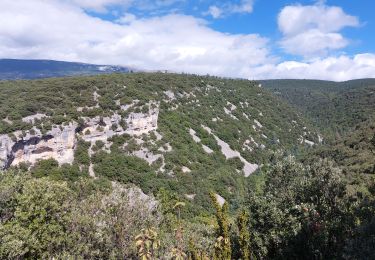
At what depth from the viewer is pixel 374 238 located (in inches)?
651

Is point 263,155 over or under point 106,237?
under

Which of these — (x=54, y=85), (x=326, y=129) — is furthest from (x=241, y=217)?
(x=326, y=129)

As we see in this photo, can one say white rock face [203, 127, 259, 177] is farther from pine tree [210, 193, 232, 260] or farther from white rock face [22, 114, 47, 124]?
pine tree [210, 193, 232, 260]

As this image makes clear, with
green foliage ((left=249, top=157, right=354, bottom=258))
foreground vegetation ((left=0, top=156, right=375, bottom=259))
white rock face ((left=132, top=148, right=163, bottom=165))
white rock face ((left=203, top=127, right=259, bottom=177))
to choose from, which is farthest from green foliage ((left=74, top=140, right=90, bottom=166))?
green foliage ((left=249, top=157, right=354, bottom=258))

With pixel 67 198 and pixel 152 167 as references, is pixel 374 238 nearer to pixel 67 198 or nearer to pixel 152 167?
pixel 67 198

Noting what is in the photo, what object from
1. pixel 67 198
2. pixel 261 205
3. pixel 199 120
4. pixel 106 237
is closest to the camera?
pixel 106 237

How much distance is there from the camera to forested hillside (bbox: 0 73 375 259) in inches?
814

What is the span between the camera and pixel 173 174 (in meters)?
84.6

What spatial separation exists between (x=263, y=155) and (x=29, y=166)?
258 ft

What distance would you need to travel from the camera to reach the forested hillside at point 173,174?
20672 millimetres

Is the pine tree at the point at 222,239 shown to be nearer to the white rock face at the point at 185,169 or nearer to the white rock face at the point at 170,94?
the white rock face at the point at 185,169

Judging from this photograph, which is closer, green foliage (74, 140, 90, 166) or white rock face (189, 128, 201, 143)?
green foliage (74, 140, 90, 166)

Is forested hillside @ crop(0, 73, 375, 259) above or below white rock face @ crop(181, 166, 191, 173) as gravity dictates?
above

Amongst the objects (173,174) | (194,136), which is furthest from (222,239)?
(194,136)
